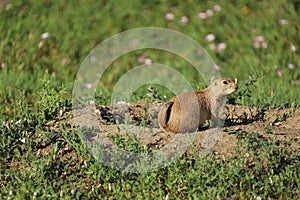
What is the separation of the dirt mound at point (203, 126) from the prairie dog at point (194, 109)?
8cm

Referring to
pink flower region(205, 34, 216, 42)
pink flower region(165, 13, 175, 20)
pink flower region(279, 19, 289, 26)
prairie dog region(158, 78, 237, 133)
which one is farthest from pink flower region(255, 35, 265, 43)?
prairie dog region(158, 78, 237, 133)

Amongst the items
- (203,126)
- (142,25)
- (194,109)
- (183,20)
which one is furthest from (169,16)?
(194,109)

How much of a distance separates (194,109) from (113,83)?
2713mm

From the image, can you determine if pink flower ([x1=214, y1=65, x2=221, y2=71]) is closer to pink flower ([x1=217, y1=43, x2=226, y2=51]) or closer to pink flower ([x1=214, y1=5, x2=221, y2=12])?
pink flower ([x1=217, y1=43, x2=226, y2=51])

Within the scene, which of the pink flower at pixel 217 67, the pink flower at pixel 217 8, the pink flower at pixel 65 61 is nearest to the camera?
the pink flower at pixel 217 67

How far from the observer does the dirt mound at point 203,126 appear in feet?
18.7

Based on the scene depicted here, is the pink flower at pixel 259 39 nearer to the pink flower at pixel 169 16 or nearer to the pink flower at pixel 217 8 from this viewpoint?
the pink flower at pixel 217 8

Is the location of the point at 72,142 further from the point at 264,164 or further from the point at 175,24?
the point at 175,24

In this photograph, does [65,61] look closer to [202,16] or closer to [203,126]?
[202,16]

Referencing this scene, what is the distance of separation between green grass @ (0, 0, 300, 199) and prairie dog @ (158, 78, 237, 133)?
1.10ft

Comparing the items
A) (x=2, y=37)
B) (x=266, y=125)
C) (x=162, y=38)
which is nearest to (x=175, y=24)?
(x=162, y=38)

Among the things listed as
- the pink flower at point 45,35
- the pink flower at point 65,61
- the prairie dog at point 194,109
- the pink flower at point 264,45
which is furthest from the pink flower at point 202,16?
the prairie dog at point 194,109

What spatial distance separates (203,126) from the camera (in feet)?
19.7

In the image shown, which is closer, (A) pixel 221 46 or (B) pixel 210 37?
(A) pixel 221 46
